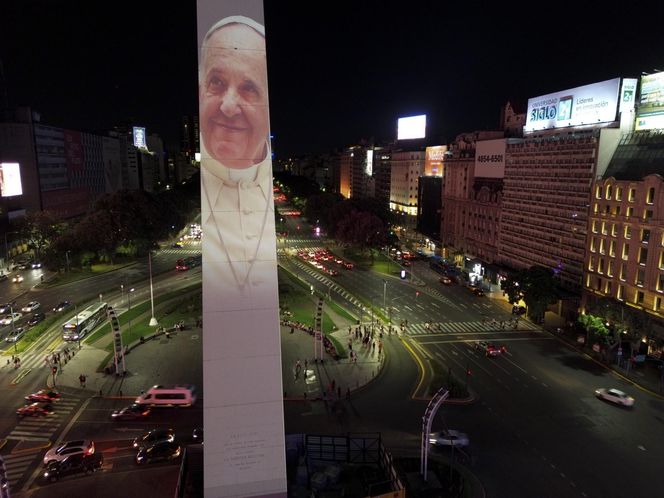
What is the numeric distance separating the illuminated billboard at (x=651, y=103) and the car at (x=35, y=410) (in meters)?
65.9

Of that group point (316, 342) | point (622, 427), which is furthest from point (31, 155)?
point (622, 427)

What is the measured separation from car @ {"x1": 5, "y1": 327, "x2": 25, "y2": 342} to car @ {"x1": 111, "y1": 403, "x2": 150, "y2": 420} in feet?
73.0

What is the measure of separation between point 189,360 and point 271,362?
2911cm

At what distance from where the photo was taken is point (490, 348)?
48.8 m

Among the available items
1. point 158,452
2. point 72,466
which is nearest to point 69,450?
point 72,466

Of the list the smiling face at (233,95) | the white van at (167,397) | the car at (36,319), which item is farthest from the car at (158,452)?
the car at (36,319)

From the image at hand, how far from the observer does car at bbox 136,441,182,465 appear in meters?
29.9

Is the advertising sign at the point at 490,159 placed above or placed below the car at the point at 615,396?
above

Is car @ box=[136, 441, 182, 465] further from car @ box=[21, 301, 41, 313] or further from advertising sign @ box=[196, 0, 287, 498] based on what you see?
car @ box=[21, 301, 41, 313]

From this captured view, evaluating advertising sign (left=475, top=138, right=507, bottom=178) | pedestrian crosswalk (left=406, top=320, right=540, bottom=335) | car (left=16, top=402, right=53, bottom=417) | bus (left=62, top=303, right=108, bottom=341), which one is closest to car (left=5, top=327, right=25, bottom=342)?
bus (left=62, top=303, right=108, bottom=341)

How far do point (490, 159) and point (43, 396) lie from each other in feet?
250

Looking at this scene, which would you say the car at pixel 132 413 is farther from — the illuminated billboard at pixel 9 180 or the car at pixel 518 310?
the illuminated billboard at pixel 9 180

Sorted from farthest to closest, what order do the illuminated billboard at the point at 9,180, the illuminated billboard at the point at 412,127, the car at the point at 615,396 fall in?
the illuminated billboard at the point at 412,127 < the illuminated billboard at the point at 9,180 < the car at the point at 615,396

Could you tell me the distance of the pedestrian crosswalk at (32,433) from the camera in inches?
1169
